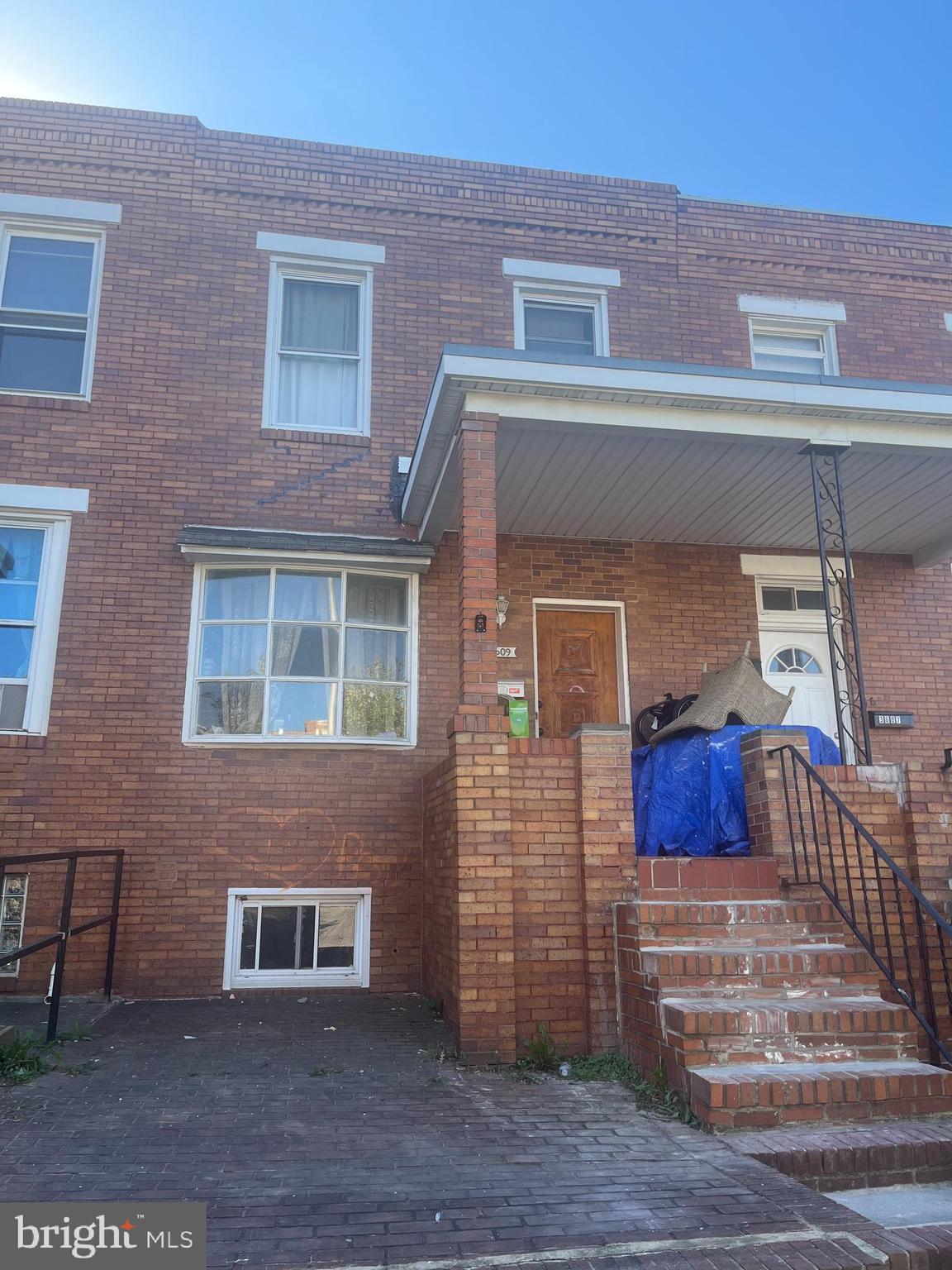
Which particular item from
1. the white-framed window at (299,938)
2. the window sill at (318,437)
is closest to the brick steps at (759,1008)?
the white-framed window at (299,938)

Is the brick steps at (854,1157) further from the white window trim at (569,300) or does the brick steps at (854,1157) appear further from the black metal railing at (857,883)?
the white window trim at (569,300)

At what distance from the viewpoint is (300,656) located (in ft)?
27.7

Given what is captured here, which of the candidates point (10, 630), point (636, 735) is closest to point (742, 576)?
point (636, 735)

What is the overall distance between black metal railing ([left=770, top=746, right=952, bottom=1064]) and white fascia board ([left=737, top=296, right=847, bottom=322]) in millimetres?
5794

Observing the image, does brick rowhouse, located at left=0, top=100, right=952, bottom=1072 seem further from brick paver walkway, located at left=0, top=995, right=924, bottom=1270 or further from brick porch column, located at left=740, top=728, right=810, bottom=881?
brick paver walkway, located at left=0, top=995, right=924, bottom=1270

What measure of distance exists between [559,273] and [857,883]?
6644 mm

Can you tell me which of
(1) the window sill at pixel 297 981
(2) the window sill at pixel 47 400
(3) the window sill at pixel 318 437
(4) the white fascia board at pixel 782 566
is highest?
(2) the window sill at pixel 47 400

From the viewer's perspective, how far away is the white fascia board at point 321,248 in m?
9.38

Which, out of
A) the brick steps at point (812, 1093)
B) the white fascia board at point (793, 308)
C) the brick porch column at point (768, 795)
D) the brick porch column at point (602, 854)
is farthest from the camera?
the white fascia board at point (793, 308)

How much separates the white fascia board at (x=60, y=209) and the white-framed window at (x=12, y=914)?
6028 mm

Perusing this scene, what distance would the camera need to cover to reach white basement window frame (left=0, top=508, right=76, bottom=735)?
8023 millimetres

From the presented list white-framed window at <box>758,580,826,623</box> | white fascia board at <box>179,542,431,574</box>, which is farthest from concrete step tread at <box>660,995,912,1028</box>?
white-framed window at <box>758,580,826,623</box>

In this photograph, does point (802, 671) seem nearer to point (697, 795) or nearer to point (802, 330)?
point (697, 795)

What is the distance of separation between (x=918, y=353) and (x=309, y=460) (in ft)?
22.0
